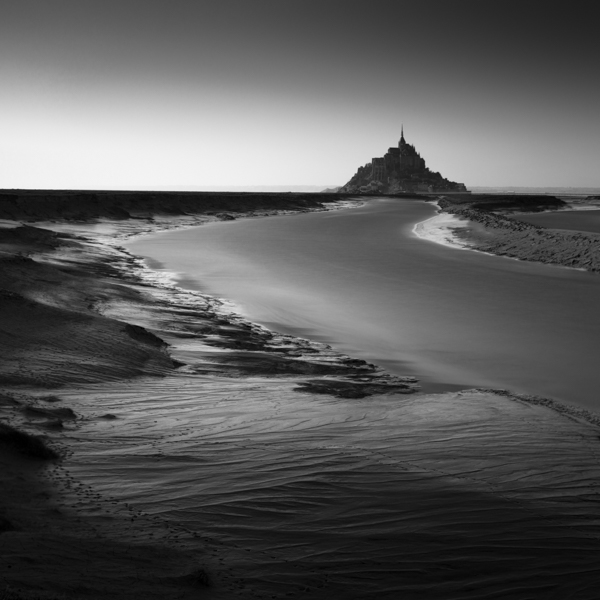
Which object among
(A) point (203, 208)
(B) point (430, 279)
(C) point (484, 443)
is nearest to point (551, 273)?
(B) point (430, 279)

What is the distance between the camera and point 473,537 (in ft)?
11.1

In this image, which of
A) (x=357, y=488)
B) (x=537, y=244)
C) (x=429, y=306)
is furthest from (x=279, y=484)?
(x=537, y=244)

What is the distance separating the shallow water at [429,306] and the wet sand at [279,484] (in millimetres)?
1364

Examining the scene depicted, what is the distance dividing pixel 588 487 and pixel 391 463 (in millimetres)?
1295

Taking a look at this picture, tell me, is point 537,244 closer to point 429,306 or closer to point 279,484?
point 429,306

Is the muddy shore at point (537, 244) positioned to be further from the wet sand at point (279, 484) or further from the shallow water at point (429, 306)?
the wet sand at point (279, 484)

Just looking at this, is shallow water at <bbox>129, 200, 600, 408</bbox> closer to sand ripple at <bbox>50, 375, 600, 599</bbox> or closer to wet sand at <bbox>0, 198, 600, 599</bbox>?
wet sand at <bbox>0, 198, 600, 599</bbox>

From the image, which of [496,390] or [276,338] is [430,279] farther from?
[496,390]

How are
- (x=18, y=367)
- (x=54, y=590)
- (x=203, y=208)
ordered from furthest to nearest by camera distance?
(x=203, y=208) < (x=18, y=367) < (x=54, y=590)

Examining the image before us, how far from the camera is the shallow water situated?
781cm

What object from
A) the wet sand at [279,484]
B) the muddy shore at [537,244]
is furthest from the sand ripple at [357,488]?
the muddy shore at [537,244]

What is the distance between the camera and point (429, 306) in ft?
40.8

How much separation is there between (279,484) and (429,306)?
9.05 m

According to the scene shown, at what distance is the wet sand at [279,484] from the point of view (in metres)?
2.95
